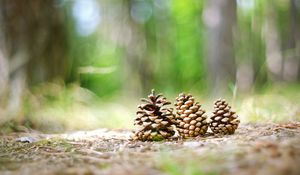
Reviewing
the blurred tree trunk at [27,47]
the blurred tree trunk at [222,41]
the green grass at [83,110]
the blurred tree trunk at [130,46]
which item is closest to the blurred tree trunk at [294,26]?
the blurred tree trunk at [130,46]

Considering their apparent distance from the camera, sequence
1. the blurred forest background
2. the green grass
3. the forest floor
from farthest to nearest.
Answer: the blurred forest background
the green grass
the forest floor

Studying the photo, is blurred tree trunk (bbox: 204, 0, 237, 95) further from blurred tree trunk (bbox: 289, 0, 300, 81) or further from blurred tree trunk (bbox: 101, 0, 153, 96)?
blurred tree trunk (bbox: 289, 0, 300, 81)

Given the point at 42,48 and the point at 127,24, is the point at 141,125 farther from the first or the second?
the point at 127,24

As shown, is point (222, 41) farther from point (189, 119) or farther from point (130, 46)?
point (130, 46)

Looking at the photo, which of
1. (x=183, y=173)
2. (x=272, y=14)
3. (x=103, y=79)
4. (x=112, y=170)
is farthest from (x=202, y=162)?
(x=103, y=79)

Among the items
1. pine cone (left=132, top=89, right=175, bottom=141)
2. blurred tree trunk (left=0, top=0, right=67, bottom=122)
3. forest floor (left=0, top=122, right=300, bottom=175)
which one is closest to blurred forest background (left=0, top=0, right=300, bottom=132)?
blurred tree trunk (left=0, top=0, right=67, bottom=122)

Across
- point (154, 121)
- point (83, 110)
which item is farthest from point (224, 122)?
point (83, 110)
